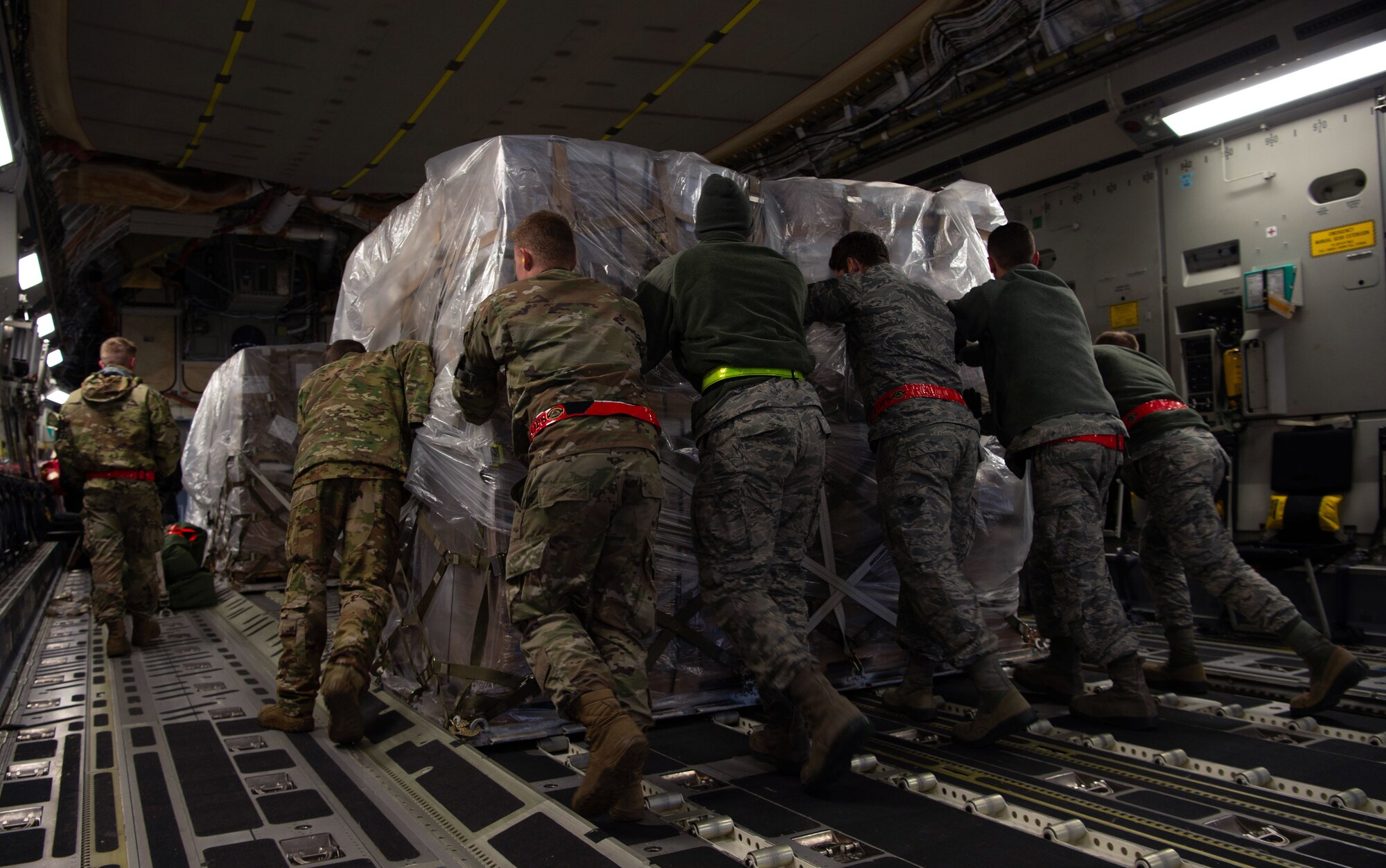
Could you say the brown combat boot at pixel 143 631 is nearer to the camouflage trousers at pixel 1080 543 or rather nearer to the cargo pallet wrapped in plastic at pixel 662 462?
the cargo pallet wrapped in plastic at pixel 662 462

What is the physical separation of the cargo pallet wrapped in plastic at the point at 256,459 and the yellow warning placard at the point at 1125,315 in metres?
6.40

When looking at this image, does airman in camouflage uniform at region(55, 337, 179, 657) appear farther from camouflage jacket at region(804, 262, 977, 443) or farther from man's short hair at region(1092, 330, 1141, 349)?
man's short hair at region(1092, 330, 1141, 349)

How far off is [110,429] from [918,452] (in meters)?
4.75

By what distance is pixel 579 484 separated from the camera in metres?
2.61

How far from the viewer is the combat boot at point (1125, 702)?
11.0ft

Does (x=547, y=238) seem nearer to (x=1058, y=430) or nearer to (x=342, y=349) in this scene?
(x=342, y=349)

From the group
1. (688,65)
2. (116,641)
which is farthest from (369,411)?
(688,65)

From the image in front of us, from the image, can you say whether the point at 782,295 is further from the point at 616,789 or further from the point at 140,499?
the point at 140,499

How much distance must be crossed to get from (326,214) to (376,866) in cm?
1142

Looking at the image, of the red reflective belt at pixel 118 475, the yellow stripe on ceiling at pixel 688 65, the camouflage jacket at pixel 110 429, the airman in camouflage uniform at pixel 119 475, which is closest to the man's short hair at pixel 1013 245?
the yellow stripe on ceiling at pixel 688 65

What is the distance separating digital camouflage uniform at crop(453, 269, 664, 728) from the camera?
261 cm

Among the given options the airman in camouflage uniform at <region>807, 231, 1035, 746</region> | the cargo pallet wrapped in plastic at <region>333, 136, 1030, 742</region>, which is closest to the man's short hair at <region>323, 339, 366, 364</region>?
the cargo pallet wrapped in plastic at <region>333, 136, 1030, 742</region>

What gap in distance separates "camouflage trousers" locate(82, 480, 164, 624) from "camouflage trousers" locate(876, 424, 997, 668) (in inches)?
174

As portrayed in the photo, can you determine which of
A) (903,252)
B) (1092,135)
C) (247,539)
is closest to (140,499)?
(247,539)
